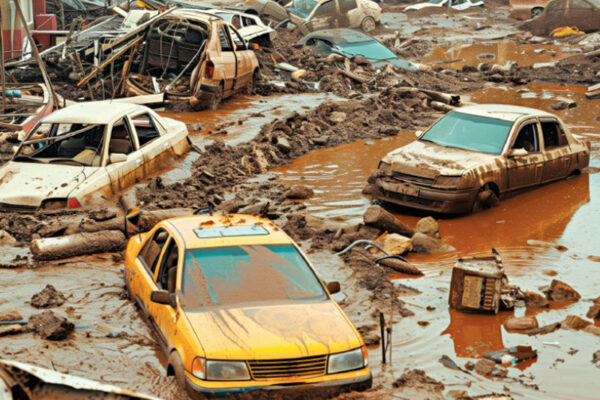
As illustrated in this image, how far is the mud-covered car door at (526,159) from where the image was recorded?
13.1 meters

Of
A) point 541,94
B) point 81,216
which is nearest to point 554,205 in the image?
point 81,216

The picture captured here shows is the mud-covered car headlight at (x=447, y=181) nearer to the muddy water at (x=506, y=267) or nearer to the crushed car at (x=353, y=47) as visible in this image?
the muddy water at (x=506, y=267)

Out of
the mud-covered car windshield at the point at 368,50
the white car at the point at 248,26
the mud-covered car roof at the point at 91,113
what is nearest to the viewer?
the mud-covered car roof at the point at 91,113

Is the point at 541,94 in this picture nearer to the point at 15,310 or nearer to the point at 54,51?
the point at 54,51

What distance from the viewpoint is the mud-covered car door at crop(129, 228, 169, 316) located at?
7.66 m

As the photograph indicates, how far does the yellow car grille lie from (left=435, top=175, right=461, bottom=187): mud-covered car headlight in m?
6.34

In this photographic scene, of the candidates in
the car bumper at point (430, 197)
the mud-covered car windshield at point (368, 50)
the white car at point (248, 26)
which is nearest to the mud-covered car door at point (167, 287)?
the car bumper at point (430, 197)

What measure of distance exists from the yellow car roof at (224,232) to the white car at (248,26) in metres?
17.6

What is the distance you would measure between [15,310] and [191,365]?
2683 mm

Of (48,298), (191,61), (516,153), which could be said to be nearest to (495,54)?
(191,61)

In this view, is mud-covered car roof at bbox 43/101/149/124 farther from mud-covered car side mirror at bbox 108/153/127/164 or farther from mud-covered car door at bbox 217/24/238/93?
mud-covered car door at bbox 217/24/238/93

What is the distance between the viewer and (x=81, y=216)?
10.8 metres

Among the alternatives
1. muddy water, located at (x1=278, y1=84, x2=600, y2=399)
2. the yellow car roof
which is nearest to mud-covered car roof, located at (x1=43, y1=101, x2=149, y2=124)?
muddy water, located at (x1=278, y1=84, x2=600, y2=399)

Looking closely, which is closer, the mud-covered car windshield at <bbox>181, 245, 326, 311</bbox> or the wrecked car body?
the mud-covered car windshield at <bbox>181, 245, 326, 311</bbox>
